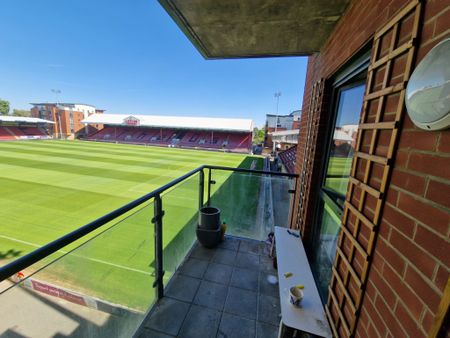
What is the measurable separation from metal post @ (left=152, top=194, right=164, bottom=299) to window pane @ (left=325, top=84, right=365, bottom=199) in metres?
1.65

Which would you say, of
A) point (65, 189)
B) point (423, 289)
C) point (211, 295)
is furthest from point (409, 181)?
point (65, 189)

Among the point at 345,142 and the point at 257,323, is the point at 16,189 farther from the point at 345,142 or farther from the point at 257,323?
the point at 345,142

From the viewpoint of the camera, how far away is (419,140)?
0.76 meters

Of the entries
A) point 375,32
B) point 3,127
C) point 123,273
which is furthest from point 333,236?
point 3,127

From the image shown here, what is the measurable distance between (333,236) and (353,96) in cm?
127

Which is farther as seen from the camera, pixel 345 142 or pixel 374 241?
pixel 345 142

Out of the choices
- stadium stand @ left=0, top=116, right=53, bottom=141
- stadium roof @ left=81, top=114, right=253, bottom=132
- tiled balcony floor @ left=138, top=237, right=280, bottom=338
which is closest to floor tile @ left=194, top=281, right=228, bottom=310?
tiled balcony floor @ left=138, top=237, right=280, bottom=338

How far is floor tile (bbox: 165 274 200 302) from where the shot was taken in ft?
6.86

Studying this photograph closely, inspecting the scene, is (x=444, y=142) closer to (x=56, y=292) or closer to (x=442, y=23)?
(x=442, y=23)

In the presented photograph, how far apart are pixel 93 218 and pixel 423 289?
8.08m

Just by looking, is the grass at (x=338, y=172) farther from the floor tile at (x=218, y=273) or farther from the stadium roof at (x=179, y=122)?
the stadium roof at (x=179, y=122)

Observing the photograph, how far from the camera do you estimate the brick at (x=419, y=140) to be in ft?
2.30

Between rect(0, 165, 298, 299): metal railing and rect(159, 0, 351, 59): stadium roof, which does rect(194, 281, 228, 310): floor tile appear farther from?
rect(159, 0, 351, 59): stadium roof

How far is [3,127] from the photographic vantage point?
33.3 metres
